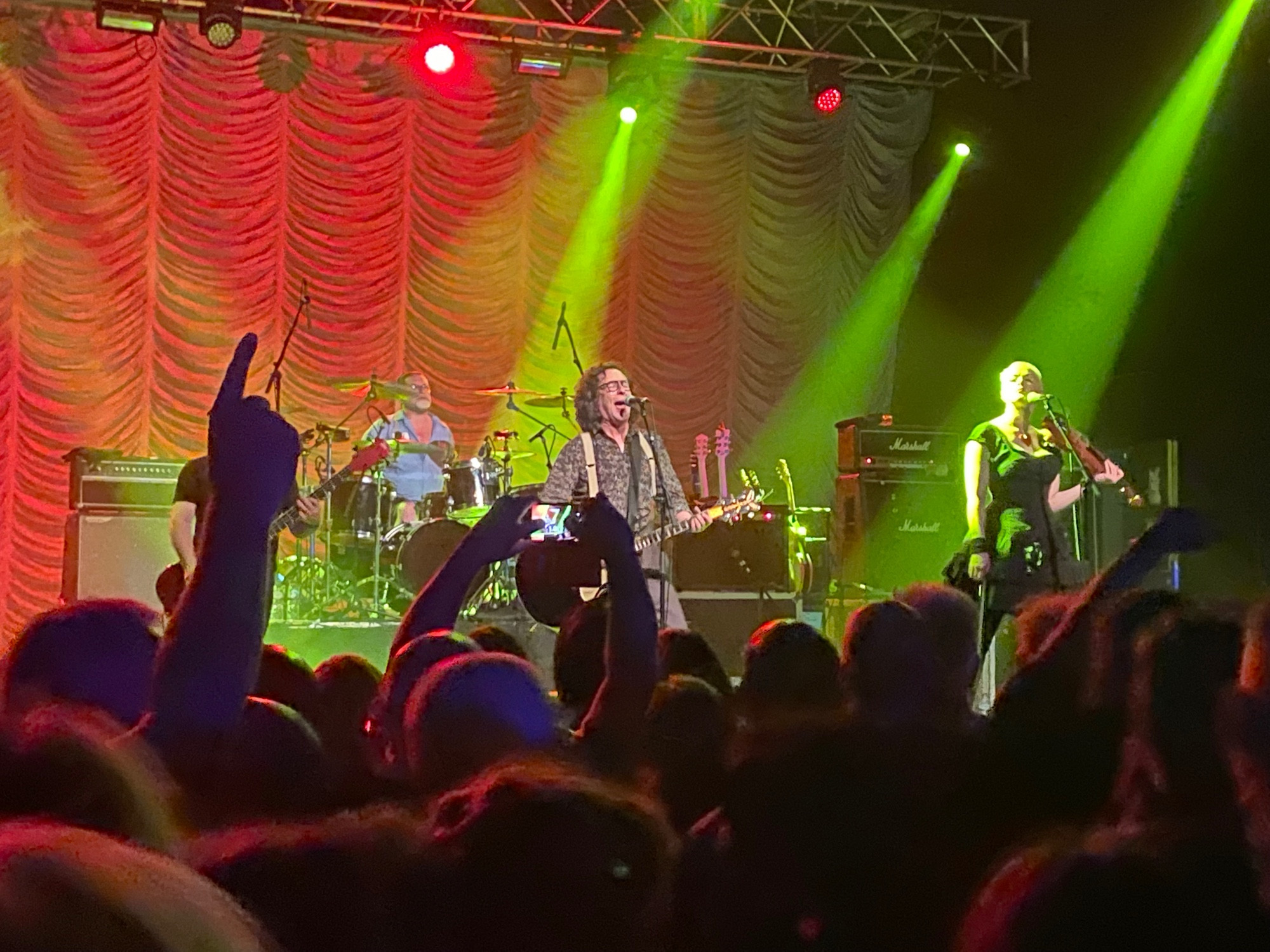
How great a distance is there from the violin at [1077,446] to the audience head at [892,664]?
4.04m

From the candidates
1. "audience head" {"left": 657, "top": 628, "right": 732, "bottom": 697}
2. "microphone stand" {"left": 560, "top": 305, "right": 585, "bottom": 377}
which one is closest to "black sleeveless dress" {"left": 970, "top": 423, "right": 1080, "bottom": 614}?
"microphone stand" {"left": 560, "top": 305, "right": 585, "bottom": 377}

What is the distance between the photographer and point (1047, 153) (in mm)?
10570

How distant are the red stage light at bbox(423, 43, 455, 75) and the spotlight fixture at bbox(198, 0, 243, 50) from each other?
139cm

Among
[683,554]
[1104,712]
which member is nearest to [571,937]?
[1104,712]

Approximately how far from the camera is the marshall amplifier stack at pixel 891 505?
9375mm

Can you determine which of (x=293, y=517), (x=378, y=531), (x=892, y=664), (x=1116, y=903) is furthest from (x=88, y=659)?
(x=378, y=531)

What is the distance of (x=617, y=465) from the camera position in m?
5.82

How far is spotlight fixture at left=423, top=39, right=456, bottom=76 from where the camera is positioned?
9875 millimetres

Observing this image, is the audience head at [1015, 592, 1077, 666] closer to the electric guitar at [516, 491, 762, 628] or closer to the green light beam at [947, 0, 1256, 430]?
the electric guitar at [516, 491, 762, 628]

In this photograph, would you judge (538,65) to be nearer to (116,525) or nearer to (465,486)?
(465,486)

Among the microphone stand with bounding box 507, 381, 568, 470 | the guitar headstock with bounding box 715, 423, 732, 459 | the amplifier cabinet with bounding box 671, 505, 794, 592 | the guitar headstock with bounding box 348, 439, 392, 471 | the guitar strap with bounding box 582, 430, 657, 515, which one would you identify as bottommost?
the amplifier cabinet with bounding box 671, 505, 794, 592

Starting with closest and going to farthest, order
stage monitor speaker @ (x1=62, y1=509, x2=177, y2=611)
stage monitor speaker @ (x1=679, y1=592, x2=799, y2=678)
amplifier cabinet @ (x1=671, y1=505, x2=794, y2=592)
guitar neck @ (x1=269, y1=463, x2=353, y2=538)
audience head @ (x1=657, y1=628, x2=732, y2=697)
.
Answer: audience head @ (x1=657, y1=628, x2=732, y2=697) → guitar neck @ (x1=269, y1=463, x2=353, y2=538) → stage monitor speaker @ (x1=679, y1=592, x2=799, y2=678) → amplifier cabinet @ (x1=671, y1=505, x2=794, y2=592) → stage monitor speaker @ (x1=62, y1=509, x2=177, y2=611)

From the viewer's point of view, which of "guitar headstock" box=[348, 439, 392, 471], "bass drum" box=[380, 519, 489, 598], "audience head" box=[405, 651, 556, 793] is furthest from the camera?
"bass drum" box=[380, 519, 489, 598]

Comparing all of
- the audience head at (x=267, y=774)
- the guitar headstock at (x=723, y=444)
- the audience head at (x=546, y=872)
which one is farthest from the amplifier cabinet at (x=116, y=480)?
the audience head at (x=546, y=872)
